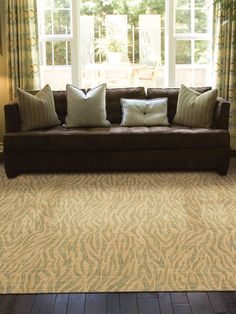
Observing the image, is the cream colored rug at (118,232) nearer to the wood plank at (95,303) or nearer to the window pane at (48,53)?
the wood plank at (95,303)

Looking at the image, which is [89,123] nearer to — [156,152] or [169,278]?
[156,152]

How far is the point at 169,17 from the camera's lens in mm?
5555

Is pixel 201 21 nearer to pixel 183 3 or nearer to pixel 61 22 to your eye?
pixel 183 3

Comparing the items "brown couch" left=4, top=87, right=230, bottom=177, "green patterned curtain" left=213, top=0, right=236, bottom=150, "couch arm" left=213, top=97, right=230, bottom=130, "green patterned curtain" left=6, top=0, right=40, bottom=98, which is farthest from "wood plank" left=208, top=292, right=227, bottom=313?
"green patterned curtain" left=6, top=0, right=40, bottom=98

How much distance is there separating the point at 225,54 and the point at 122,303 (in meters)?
3.67

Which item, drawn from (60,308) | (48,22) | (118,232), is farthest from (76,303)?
(48,22)

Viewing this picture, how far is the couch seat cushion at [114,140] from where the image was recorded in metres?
Answer: 4.62

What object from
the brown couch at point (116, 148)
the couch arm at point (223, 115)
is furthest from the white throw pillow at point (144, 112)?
the couch arm at point (223, 115)

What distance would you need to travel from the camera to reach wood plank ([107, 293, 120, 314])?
234 cm

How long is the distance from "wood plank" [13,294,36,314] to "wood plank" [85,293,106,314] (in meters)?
0.29

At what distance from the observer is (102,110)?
4996 mm

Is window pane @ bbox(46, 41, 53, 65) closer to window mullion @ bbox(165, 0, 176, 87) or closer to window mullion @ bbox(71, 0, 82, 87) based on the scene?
window mullion @ bbox(71, 0, 82, 87)

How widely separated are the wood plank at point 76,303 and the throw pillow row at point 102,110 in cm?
263

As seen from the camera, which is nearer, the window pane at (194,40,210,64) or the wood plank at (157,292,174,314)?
the wood plank at (157,292,174,314)
